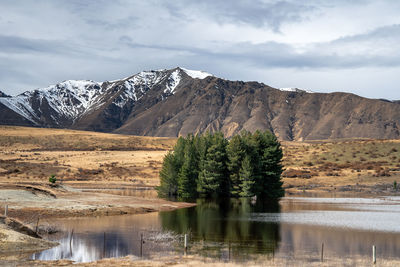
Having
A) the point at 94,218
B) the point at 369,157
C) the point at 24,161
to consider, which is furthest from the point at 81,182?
the point at 369,157

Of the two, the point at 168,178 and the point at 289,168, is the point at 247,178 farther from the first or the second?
the point at 289,168

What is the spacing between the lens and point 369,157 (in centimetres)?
13275

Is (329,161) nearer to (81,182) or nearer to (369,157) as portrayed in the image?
(369,157)

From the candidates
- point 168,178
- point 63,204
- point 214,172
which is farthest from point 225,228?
point 168,178

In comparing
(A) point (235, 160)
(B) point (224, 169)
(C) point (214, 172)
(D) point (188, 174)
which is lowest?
(D) point (188, 174)

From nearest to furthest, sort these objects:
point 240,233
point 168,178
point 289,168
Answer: point 240,233, point 168,178, point 289,168

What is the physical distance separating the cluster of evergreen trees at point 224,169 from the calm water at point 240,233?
1664 centimetres

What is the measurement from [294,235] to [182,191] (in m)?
43.3

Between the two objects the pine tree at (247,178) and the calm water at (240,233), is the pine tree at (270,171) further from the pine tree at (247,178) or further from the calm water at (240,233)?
the calm water at (240,233)

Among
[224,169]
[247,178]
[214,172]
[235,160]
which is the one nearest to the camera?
[247,178]

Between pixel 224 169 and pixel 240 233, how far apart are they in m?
40.8

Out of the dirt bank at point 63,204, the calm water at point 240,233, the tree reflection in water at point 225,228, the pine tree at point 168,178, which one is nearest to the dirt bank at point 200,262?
the calm water at point 240,233

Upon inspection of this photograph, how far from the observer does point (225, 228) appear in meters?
49.0

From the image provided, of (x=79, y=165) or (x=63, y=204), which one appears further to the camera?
(x=79, y=165)
